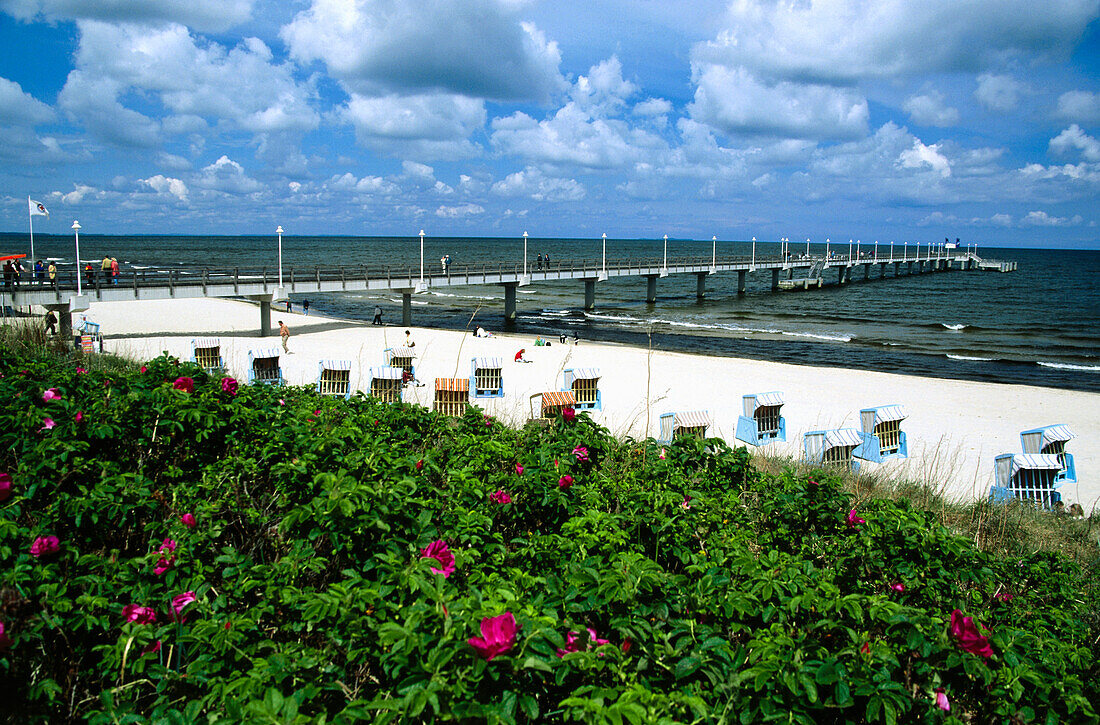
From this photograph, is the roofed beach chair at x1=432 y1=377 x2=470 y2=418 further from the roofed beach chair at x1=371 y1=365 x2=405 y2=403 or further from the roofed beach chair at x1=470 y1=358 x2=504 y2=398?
the roofed beach chair at x1=470 y1=358 x2=504 y2=398

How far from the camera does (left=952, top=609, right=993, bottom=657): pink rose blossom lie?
90.6 inches

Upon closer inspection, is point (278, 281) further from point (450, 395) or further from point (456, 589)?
point (456, 589)

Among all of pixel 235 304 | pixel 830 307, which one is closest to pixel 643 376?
pixel 235 304

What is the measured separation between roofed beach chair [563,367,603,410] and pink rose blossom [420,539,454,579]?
10.2 meters

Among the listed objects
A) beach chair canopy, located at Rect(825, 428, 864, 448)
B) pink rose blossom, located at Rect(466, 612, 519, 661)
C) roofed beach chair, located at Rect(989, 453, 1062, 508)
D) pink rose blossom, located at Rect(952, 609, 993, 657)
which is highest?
pink rose blossom, located at Rect(466, 612, 519, 661)

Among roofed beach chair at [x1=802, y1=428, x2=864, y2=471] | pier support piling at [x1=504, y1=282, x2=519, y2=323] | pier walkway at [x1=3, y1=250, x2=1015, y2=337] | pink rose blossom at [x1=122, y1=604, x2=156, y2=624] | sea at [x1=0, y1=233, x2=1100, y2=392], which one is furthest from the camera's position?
pier support piling at [x1=504, y1=282, x2=519, y2=323]

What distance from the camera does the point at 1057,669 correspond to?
240cm

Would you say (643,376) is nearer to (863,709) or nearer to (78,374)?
(78,374)

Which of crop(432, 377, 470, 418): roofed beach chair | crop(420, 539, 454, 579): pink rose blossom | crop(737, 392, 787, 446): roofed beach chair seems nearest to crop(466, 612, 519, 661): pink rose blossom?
crop(420, 539, 454, 579): pink rose blossom

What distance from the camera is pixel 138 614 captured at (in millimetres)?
2309

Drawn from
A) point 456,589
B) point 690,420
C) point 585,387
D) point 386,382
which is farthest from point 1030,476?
point 386,382

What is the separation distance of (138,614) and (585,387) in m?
11.3

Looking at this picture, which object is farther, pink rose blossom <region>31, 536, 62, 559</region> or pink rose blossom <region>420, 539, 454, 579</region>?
pink rose blossom <region>31, 536, 62, 559</region>

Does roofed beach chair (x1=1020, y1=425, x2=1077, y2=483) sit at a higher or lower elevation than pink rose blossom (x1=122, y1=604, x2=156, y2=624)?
lower
